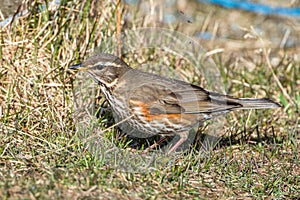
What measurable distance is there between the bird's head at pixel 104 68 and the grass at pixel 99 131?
55 centimetres

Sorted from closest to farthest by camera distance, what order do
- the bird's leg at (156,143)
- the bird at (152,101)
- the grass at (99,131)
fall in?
the grass at (99,131) → the bird at (152,101) → the bird's leg at (156,143)

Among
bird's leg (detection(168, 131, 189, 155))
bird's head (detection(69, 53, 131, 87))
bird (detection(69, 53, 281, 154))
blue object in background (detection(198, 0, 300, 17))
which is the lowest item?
bird's leg (detection(168, 131, 189, 155))

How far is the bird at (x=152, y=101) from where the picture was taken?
692cm

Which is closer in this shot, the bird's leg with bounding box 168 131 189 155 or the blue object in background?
the bird's leg with bounding box 168 131 189 155

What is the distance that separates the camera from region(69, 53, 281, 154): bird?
6.92 metres

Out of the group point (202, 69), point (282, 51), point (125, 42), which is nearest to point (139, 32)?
point (125, 42)

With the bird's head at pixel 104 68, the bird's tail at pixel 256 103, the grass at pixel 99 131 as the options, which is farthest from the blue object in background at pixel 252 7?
the bird's head at pixel 104 68

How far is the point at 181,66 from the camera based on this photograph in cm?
922

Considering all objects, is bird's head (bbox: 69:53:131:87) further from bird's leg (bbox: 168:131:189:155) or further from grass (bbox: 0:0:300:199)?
bird's leg (bbox: 168:131:189:155)

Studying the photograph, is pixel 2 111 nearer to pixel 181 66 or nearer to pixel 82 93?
pixel 82 93

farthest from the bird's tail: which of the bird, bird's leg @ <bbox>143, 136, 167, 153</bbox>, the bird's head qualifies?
the bird's head

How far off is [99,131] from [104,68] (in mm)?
732

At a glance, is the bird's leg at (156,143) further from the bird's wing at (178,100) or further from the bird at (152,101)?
the bird's wing at (178,100)

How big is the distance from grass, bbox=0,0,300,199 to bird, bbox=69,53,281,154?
1.08 feet
